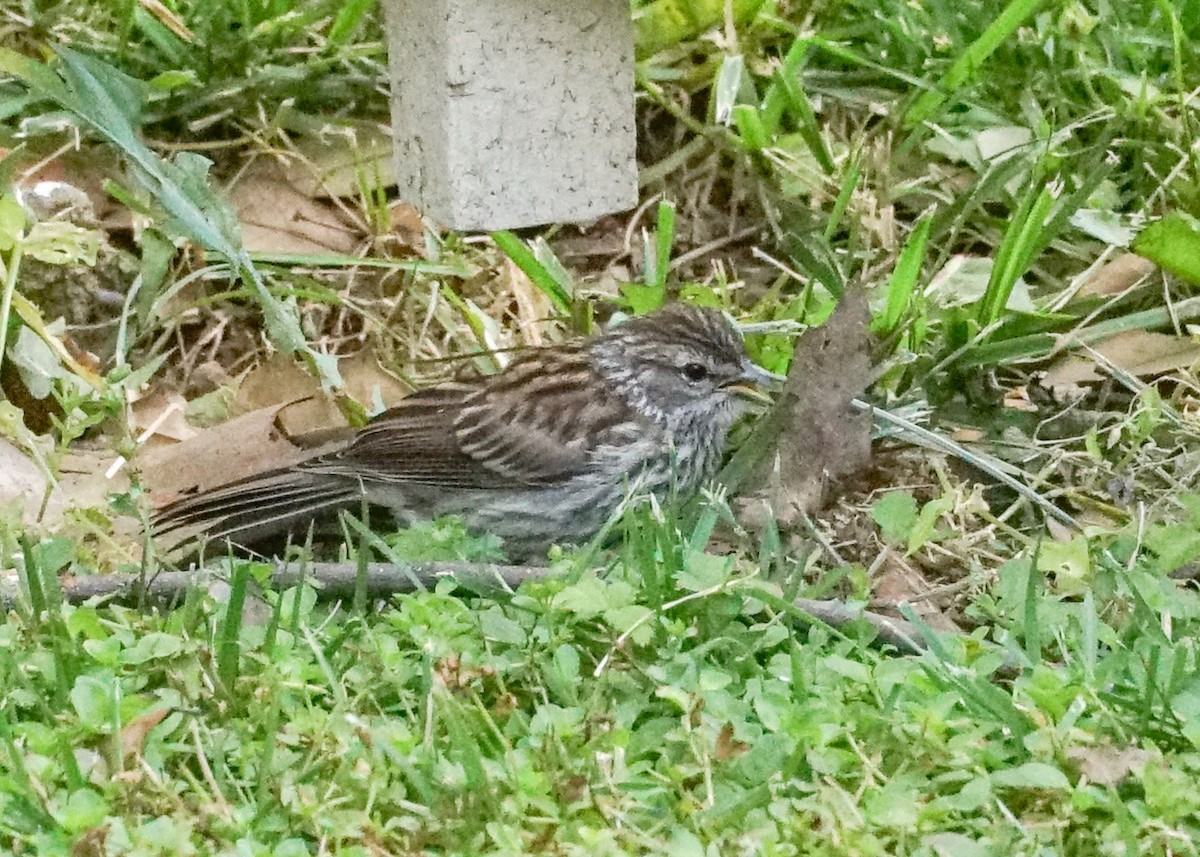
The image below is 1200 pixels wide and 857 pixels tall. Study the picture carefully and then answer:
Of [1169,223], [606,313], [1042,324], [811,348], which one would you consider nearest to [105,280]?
[606,313]

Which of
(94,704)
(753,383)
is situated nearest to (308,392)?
(753,383)

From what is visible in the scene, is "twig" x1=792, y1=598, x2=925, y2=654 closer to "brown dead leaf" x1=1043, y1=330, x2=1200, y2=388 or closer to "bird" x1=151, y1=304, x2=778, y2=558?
"bird" x1=151, y1=304, x2=778, y2=558

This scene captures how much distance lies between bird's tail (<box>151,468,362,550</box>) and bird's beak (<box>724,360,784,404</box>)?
1.06m

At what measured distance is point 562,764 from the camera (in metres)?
2.90

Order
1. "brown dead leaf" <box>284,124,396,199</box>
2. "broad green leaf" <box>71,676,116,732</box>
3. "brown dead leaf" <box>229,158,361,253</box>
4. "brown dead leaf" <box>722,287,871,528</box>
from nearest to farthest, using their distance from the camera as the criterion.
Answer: "broad green leaf" <box>71,676,116,732</box> → "brown dead leaf" <box>722,287,871,528</box> → "brown dead leaf" <box>229,158,361,253</box> → "brown dead leaf" <box>284,124,396,199</box>

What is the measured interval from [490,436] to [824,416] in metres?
0.90

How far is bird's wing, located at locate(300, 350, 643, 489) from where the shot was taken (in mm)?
4598

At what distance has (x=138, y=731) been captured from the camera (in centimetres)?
296

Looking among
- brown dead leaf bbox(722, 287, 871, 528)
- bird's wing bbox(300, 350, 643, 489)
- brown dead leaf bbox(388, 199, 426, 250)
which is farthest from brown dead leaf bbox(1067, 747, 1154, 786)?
brown dead leaf bbox(388, 199, 426, 250)

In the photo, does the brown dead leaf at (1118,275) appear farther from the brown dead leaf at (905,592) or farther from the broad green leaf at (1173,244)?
the brown dead leaf at (905,592)

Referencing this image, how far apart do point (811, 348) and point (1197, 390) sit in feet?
4.08

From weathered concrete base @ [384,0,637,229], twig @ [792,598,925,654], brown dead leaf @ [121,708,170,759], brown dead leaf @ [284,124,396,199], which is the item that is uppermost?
weathered concrete base @ [384,0,637,229]

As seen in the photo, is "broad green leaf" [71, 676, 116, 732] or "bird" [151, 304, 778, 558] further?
"bird" [151, 304, 778, 558]

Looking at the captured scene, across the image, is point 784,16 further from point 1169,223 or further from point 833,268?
point 1169,223
